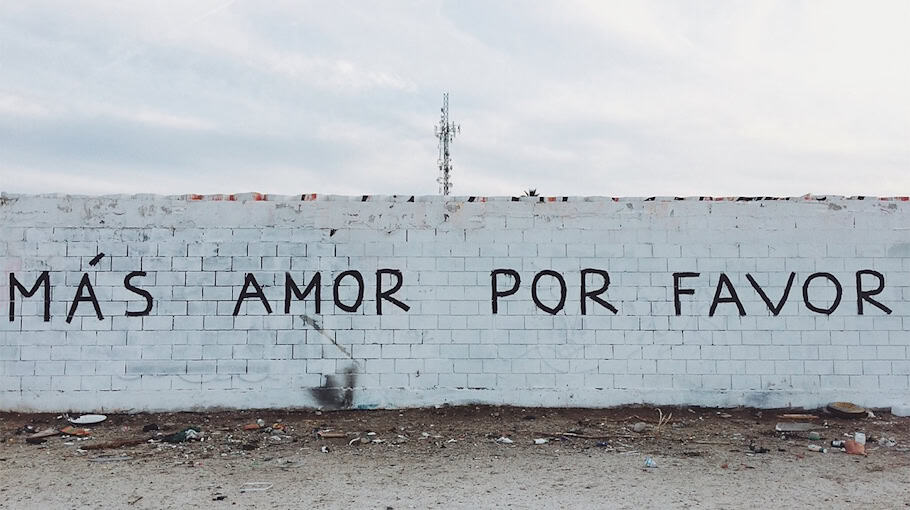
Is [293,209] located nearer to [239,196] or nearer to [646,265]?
[239,196]

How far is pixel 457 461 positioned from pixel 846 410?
386 centimetres

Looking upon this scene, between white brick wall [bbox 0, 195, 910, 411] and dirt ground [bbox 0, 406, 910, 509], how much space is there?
0.27 m

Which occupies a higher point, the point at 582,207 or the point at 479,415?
the point at 582,207

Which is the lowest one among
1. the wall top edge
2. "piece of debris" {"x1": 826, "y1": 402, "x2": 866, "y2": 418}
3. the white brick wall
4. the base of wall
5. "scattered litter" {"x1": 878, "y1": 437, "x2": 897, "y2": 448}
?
"scattered litter" {"x1": 878, "y1": 437, "x2": 897, "y2": 448}

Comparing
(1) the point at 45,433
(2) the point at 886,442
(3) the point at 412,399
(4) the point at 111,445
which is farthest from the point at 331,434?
(2) the point at 886,442

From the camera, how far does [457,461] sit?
16.9 ft

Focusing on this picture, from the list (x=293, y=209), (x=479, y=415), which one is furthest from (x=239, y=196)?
(x=479, y=415)

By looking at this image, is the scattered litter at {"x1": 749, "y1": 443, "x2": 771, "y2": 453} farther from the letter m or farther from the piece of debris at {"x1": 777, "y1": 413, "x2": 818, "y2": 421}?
the letter m

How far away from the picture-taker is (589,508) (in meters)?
4.14

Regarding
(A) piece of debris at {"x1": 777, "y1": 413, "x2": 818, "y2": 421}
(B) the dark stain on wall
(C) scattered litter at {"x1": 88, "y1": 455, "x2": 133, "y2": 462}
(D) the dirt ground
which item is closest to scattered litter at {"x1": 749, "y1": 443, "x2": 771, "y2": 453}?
(D) the dirt ground

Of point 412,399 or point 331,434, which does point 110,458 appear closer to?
point 331,434

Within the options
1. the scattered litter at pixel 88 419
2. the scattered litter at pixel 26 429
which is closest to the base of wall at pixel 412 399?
the scattered litter at pixel 88 419

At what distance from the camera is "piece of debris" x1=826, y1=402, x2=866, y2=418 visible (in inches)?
252

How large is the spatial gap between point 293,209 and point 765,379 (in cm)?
486
